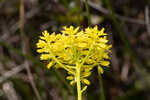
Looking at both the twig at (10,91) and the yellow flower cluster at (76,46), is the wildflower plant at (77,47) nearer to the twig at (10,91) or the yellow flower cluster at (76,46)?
the yellow flower cluster at (76,46)

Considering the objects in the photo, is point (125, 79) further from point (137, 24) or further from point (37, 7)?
point (37, 7)

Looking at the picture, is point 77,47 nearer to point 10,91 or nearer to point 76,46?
point 76,46

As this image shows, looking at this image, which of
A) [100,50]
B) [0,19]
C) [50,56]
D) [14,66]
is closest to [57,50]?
[50,56]

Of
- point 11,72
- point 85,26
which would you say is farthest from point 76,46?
point 11,72

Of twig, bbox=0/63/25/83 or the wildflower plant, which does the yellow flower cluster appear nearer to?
the wildflower plant

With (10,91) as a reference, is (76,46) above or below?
above

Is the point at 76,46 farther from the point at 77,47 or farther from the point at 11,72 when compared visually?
the point at 11,72

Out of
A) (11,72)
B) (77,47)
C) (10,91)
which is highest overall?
(77,47)

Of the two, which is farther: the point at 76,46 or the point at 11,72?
the point at 11,72
